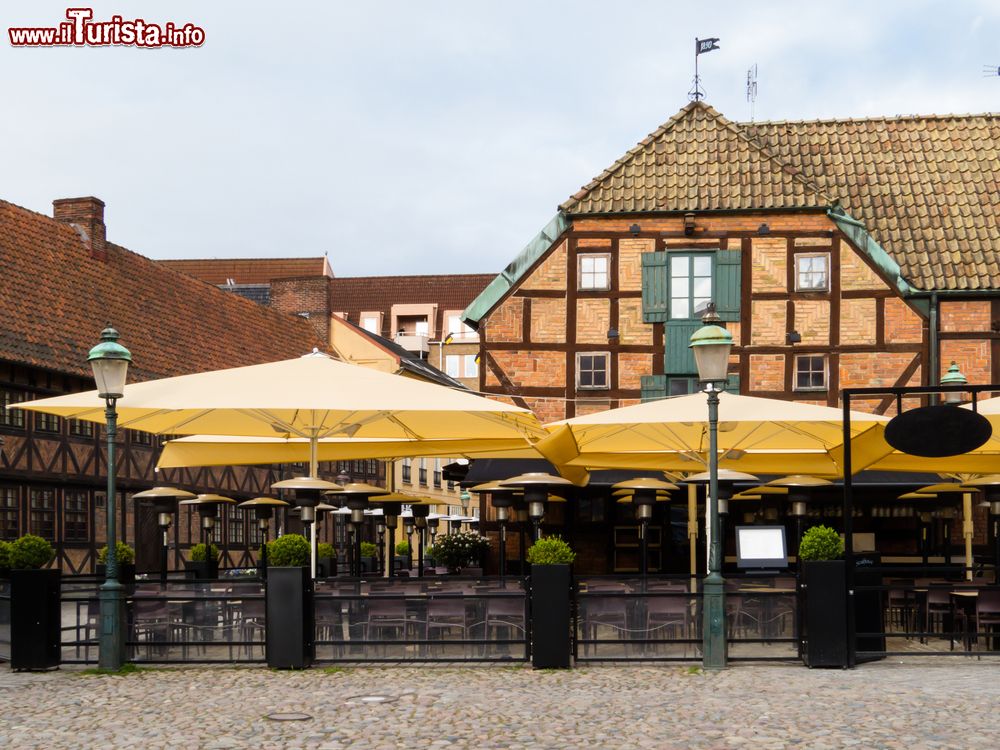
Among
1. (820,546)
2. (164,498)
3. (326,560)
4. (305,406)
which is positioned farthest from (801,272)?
(305,406)

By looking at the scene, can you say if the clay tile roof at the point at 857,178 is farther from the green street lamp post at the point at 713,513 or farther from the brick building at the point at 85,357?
the green street lamp post at the point at 713,513

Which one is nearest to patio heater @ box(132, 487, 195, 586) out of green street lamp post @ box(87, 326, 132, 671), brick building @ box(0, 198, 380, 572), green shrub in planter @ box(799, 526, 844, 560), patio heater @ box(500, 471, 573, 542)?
patio heater @ box(500, 471, 573, 542)

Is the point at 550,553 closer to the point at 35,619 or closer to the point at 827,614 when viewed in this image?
the point at 827,614

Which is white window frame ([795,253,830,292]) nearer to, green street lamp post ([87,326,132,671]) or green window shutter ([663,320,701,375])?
green window shutter ([663,320,701,375])

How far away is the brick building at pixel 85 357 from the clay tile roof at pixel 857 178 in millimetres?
11359

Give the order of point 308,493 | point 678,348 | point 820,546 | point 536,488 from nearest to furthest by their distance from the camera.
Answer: point 820,546
point 308,493
point 536,488
point 678,348

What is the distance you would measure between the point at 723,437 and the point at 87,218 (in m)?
23.5

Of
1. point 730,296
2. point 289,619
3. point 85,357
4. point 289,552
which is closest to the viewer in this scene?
point 289,619

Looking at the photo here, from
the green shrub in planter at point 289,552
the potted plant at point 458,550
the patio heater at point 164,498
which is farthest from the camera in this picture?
the potted plant at point 458,550

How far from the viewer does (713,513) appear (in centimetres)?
1336

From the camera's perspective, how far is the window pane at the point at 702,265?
27.0 m

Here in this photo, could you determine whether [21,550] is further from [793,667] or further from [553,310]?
[793,667]

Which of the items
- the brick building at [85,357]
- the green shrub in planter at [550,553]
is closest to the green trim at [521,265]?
the brick building at [85,357]

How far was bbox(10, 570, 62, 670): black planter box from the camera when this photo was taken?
13.2 meters
